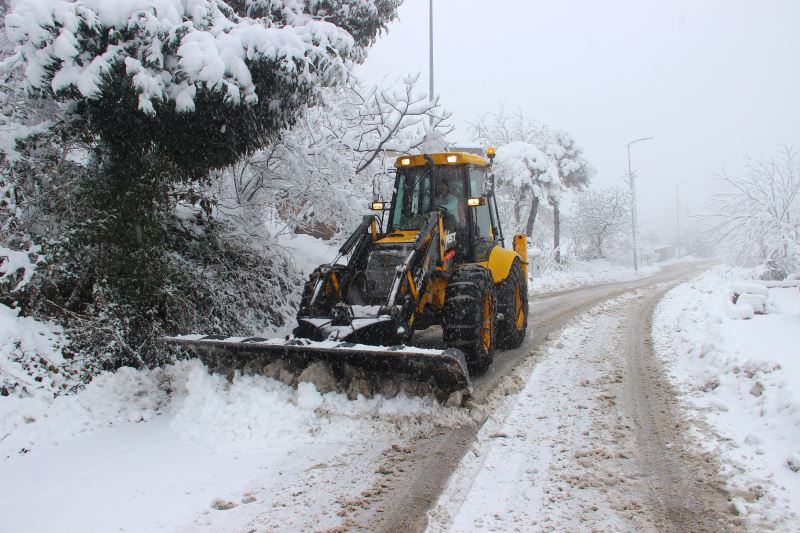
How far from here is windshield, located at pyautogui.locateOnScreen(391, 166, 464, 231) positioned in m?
6.88

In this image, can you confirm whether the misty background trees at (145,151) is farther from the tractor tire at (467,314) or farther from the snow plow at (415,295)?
the tractor tire at (467,314)

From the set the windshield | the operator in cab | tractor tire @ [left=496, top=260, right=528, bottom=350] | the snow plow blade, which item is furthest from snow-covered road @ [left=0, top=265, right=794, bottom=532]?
the windshield

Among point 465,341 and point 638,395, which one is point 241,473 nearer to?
point 465,341

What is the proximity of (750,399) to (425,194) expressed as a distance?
409 cm

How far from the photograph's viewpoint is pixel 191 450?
423 centimetres

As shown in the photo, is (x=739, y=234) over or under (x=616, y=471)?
over

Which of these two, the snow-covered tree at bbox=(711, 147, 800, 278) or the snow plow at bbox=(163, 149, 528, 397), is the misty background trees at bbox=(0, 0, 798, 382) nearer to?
the snow plow at bbox=(163, 149, 528, 397)

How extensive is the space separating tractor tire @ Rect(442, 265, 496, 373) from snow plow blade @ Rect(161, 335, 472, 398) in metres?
0.63

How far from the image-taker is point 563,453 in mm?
4043

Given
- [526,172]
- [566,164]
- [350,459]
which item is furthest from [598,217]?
[350,459]

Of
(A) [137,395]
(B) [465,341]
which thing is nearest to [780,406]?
(B) [465,341]

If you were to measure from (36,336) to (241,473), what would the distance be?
9.18ft

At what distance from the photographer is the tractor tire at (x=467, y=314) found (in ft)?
17.8

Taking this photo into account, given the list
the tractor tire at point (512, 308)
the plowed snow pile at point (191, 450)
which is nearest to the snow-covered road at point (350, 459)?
the plowed snow pile at point (191, 450)
